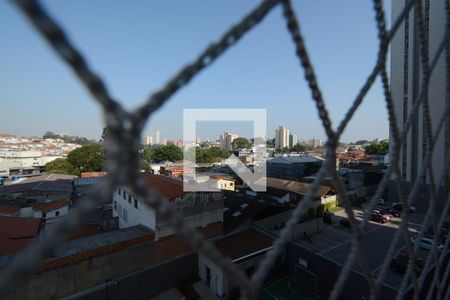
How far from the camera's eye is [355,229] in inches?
25.3

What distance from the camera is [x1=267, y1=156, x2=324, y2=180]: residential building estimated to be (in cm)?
1531

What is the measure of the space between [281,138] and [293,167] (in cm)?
2768

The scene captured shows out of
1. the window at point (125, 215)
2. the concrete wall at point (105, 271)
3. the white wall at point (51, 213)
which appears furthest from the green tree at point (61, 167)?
the concrete wall at point (105, 271)

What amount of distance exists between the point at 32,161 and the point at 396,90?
84.8 ft

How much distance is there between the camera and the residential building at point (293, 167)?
15312 mm

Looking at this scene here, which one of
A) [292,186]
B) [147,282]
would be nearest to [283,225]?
[147,282]

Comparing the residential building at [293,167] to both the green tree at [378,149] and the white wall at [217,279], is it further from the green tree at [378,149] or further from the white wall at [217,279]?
the green tree at [378,149]

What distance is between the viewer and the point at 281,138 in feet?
139

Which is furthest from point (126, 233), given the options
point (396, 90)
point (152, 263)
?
A: point (396, 90)

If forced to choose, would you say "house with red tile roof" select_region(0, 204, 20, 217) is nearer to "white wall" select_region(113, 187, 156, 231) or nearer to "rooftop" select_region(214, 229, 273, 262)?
"white wall" select_region(113, 187, 156, 231)

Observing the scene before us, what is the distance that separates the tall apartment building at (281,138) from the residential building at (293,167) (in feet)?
84.6

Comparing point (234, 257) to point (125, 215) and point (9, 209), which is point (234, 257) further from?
point (9, 209)

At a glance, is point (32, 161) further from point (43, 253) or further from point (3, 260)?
point (43, 253)

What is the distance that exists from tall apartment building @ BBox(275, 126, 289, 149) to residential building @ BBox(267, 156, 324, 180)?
25799 mm
